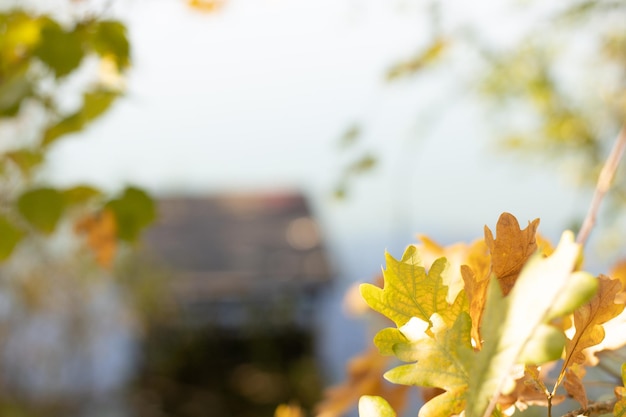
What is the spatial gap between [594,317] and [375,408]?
8cm

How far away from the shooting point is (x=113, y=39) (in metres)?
0.51

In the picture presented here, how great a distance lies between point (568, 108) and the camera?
1.51 m

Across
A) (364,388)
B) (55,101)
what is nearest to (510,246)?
(364,388)

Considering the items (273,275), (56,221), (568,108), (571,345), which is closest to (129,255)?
(273,275)

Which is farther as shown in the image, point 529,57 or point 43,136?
point 529,57

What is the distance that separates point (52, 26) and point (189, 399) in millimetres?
4967

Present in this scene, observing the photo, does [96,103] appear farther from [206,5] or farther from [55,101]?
[206,5]

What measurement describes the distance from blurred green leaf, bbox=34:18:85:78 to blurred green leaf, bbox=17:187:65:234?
0.36 ft

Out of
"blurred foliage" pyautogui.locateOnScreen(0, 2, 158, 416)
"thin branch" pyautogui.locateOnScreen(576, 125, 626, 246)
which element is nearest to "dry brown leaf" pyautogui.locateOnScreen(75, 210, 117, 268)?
"blurred foliage" pyautogui.locateOnScreen(0, 2, 158, 416)

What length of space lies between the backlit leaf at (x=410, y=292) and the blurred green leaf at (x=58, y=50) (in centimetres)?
35

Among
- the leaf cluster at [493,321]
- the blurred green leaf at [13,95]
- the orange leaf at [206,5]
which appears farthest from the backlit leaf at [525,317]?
the orange leaf at [206,5]

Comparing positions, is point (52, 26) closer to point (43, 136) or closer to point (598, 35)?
point (43, 136)

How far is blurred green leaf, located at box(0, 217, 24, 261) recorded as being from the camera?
51 cm

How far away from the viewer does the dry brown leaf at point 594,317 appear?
0.75ft
